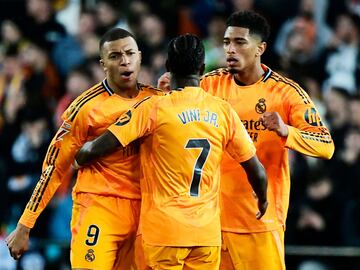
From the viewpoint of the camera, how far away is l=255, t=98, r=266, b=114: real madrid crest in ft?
22.1

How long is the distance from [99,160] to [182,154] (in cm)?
79

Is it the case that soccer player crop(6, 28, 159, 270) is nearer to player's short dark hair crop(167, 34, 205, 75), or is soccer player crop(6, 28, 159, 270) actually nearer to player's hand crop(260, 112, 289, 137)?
player's short dark hair crop(167, 34, 205, 75)

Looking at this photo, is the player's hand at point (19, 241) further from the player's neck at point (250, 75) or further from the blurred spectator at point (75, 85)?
the blurred spectator at point (75, 85)

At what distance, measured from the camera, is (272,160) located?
6.73 metres

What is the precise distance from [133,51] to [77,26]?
563 centimetres

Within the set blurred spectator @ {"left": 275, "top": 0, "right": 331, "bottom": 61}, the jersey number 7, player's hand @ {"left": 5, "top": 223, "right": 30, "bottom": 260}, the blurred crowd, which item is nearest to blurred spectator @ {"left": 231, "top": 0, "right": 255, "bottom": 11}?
the blurred crowd

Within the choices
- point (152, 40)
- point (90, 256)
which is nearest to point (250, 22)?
point (90, 256)

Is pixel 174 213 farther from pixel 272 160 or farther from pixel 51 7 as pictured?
pixel 51 7

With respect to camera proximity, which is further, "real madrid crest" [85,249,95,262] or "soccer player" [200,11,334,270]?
"soccer player" [200,11,334,270]

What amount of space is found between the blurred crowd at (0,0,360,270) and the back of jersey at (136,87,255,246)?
3838 mm

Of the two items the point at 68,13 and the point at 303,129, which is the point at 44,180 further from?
the point at 68,13

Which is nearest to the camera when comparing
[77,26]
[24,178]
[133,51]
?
[133,51]

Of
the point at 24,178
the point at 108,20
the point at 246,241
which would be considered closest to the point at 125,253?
the point at 246,241

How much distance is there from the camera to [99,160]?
646 cm
